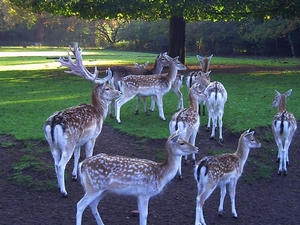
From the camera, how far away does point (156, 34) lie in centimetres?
4697

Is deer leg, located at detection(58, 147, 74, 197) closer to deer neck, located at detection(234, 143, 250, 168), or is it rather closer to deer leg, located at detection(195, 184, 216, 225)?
deer leg, located at detection(195, 184, 216, 225)

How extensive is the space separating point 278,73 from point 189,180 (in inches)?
536

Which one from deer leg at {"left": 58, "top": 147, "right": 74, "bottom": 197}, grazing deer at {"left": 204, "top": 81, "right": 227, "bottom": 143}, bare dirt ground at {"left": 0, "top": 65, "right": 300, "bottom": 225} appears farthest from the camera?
grazing deer at {"left": 204, "top": 81, "right": 227, "bottom": 143}

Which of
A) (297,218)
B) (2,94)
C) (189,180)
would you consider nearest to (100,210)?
(189,180)

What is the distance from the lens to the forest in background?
33534 mm

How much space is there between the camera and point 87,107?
834 cm

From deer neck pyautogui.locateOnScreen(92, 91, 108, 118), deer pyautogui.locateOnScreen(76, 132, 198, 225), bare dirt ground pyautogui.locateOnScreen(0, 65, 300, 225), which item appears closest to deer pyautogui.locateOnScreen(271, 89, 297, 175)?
bare dirt ground pyautogui.locateOnScreen(0, 65, 300, 225)

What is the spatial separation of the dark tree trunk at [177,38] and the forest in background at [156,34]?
311 inches

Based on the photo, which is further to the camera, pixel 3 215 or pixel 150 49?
pixel 150 49

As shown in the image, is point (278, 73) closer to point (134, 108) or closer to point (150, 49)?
point (134, 108)

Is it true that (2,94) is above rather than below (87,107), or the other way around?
below

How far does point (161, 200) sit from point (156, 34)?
40193mm

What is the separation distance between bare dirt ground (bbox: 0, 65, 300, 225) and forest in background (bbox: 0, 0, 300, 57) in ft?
61.5

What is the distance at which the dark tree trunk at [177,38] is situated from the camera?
2139cm
